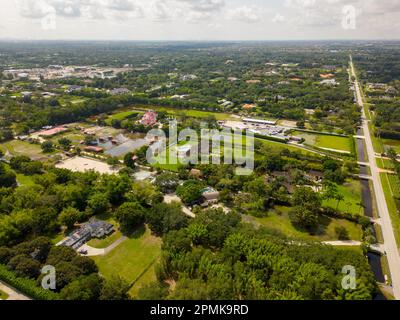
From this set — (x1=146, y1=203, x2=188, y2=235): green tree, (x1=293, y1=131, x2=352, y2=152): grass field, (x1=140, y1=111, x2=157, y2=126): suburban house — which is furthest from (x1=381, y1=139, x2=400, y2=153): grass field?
(x1=140, y1=111, x2=157, y2=126): suburban house

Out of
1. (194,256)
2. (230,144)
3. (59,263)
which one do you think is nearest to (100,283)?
(59,263)

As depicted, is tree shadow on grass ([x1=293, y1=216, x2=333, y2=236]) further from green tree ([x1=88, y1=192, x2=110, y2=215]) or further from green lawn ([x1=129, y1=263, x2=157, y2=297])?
green tree ([x1=88, y1=192, x2=110, y2=215])

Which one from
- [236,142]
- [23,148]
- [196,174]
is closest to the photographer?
[196,174]

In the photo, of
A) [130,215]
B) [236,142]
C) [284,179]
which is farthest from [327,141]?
[130,215]

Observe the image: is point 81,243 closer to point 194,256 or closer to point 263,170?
point 194,256

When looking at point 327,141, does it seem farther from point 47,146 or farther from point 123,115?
point 47,146
